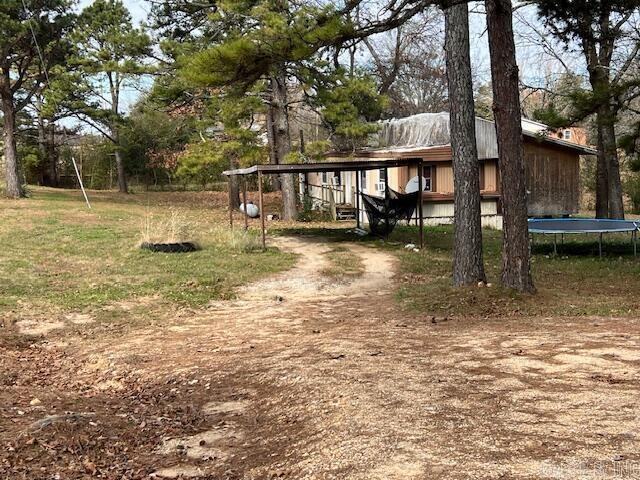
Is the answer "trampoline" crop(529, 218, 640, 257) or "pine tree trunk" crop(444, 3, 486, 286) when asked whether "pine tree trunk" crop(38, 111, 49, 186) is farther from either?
"pine tree trunk" crop(444, 3, 486, 286)

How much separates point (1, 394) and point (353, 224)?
14993 millimetres

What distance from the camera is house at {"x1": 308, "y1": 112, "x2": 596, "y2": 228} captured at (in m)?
19.6

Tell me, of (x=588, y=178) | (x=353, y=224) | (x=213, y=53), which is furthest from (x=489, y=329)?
(x=588, y=178)

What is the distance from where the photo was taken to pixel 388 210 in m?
14.8

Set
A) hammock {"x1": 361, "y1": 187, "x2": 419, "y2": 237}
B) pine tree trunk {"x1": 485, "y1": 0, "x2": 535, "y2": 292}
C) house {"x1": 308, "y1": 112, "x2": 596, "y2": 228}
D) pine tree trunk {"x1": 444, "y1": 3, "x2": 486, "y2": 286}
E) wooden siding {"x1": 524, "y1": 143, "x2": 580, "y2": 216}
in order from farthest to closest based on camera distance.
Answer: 1. wooden siding {"x1": 524, "y1": 143, "x2": 580, "y2": 216}
2. house {"x1": 308, "y1": 112, "x2": 596, "y2": 228}
3. hammock {"x1": 361, "y1": 187, "x2": 419, "y2": 237}
4. pine tree trunk {"x1": 444, "y1": 3, "x2": 486, "y2": 286}
5. pine tree trunk {"x1": 485, "y1": 0, "x2": 535, "y2": 292}

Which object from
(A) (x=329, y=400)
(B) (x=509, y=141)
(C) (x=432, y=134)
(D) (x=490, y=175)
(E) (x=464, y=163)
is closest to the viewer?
(A) (x=329, y=400)

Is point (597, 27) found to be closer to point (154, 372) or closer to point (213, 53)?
point (213, 53)

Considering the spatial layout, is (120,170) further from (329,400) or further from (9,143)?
(329,400)

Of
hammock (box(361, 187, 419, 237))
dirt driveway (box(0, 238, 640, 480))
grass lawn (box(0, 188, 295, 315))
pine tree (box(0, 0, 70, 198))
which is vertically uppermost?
pine tree (box(0, 0, 70, 198))

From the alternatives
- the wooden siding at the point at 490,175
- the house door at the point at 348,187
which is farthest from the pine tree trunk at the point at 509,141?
the house door at the point at 348,187

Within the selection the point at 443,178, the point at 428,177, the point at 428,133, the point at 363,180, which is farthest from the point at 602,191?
the point at 363,180

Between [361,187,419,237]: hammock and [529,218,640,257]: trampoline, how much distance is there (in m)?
2.69

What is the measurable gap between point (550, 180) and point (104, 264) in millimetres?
15184

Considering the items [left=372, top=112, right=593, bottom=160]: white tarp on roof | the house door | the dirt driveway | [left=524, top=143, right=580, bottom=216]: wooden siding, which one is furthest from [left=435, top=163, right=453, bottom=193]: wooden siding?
the dirt driveway
